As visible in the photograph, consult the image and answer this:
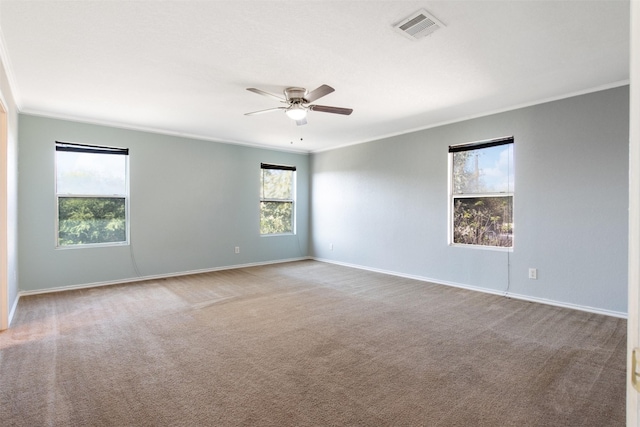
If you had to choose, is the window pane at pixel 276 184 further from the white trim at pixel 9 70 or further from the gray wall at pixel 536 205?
the white trim at pixel 9 70

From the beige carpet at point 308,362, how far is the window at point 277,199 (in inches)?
109

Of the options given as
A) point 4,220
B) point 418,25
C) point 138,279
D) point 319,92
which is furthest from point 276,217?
point 418,25

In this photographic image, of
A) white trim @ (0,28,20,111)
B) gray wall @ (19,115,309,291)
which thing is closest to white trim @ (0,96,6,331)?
white trim @ (0,28,20,111)

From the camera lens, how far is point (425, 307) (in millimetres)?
3934

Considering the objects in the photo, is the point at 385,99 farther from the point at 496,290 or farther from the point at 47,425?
the point at 47,425

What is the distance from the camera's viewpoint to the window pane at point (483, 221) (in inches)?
175

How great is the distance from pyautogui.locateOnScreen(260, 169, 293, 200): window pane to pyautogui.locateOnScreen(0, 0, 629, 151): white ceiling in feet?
7.89

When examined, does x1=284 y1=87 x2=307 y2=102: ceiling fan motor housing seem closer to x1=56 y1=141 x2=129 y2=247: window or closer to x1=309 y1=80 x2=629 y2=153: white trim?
x1=309 y1=80 x2=629 y2=153: white trim

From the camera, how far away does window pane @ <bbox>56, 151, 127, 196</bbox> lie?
4.72 metres

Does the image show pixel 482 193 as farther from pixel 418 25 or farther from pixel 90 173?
pixel 90 173

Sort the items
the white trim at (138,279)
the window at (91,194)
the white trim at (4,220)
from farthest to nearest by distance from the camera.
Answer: the window at (91,194) < the white trim at (138,279) < the white trim at (4,220)

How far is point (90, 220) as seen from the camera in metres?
4.94

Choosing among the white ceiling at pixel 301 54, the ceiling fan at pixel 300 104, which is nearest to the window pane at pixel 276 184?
the white ceiling at pixel 301 54

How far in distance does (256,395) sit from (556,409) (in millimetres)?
1848
